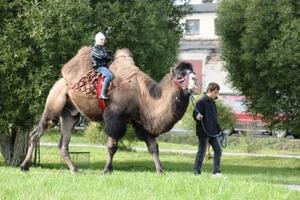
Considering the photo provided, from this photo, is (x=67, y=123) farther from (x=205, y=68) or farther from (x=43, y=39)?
(x=205, y=68)

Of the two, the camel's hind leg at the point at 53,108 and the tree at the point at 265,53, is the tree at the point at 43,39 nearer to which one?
the tree at the point at 265,53

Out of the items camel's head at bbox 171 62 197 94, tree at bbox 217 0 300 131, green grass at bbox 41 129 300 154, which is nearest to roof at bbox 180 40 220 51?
green grass at bbox 41 129 300 154

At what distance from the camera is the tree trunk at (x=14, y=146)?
816 inches

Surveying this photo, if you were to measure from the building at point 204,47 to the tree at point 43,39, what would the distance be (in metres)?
31.9

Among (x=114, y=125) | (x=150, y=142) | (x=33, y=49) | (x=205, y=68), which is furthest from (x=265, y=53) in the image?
(x=205, y=68)

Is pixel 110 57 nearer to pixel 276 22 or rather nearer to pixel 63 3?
pixel 63 3

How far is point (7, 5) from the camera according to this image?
18.4 m

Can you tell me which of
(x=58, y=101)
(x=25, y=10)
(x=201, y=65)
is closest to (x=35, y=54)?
(x=25, y=10)

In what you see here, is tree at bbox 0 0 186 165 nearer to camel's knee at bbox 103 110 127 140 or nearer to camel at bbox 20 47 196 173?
camel at bbox 20 47 196 173

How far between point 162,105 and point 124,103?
2.35ft

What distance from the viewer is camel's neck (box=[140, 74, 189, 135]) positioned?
39.7ft

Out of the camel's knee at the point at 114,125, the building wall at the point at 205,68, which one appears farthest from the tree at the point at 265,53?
the building wall at the point at 205,68

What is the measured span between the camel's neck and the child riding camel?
2.35 ft

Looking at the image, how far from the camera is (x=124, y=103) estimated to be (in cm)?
1251
